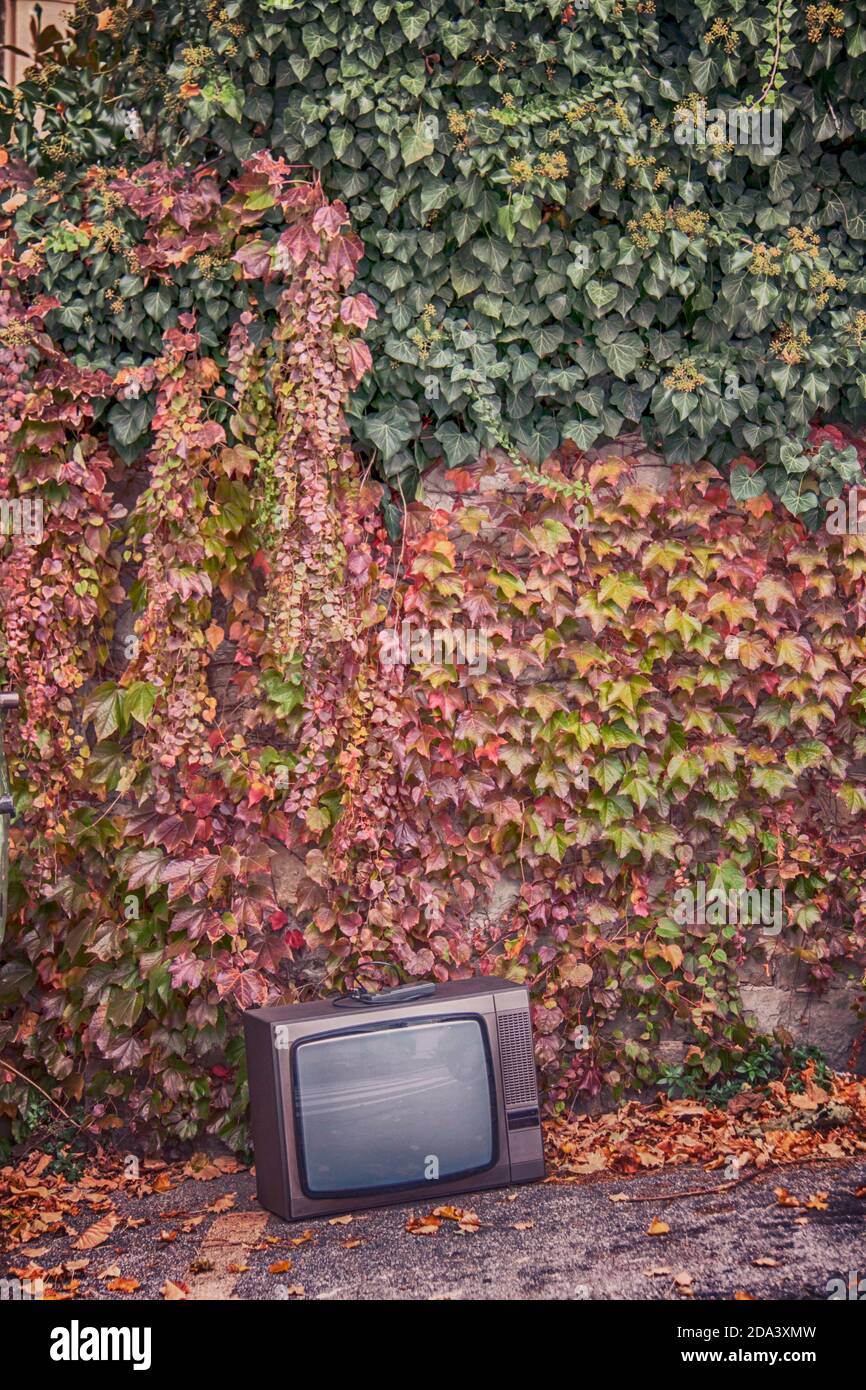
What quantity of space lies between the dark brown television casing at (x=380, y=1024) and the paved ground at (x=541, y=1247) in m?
0.09

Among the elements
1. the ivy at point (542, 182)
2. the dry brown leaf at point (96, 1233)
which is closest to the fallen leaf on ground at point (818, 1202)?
the dry brown leaf at point (96, 1233)

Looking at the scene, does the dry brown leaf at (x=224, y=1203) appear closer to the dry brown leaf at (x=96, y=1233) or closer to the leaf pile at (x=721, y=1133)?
the dry brown leaf at (x=96, y=1233)

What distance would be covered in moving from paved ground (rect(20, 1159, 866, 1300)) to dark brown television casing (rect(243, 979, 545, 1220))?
0.09m

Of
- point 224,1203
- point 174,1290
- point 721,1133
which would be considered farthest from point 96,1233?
point 721,1133

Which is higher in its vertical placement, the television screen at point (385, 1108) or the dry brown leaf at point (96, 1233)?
the television screen at point (385, 1108)

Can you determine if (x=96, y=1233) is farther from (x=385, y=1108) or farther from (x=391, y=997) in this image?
(x=391, y=997)

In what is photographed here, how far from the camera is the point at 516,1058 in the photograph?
3.07 meters

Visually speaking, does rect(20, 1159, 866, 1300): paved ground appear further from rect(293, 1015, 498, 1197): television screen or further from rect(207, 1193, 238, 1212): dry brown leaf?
rect(293, 1015, 498, 1197): television screen

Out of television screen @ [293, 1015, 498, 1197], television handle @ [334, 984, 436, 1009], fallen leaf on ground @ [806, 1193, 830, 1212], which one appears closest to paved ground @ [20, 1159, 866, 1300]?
fallen leaf on ground @ [806, 1193, 830, 1212]

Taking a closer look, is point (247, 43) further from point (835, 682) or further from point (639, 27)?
point (835, 682)

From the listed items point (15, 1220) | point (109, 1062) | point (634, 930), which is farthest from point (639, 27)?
point (15, 1220)

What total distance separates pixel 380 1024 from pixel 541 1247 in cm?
61

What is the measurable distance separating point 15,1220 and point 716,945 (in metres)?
2.06

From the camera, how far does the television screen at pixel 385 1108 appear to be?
9.50ft
